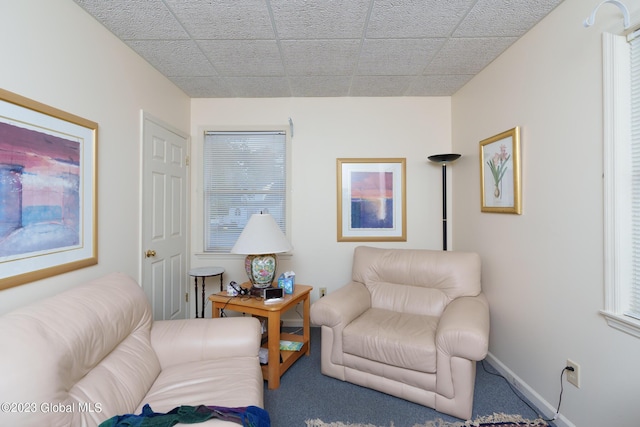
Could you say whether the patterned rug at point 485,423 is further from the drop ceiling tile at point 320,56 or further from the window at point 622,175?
the drop ceiling tile at point 320,56

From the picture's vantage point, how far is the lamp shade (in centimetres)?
227

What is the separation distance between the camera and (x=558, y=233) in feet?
5.84

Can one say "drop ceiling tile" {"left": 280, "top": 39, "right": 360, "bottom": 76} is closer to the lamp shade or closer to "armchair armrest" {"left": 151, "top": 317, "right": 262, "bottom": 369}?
the lamp shade

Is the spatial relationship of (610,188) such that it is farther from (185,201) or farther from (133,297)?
(185,201)

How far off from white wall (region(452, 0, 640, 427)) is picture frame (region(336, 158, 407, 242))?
0.94 meters

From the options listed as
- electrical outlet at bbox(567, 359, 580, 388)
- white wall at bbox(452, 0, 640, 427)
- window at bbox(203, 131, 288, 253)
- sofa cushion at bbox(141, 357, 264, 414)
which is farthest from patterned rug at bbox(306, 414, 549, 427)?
window at bbox(203, 131, 288, 253)

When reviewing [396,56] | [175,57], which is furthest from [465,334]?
[175,57]

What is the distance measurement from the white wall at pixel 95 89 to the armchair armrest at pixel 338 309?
4.80ft

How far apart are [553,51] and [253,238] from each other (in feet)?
7.66

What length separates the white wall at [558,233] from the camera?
1.51 meters

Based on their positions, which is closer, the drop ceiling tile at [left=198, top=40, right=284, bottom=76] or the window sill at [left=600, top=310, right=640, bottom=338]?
the window sill at [left=600, top=310, right=640, bottom=338]

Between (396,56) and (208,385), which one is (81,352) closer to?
(208,385)

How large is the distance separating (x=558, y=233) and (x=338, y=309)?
4.87 feet

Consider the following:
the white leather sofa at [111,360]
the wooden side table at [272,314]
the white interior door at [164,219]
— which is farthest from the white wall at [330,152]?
the white leather sofa at [111,360]
